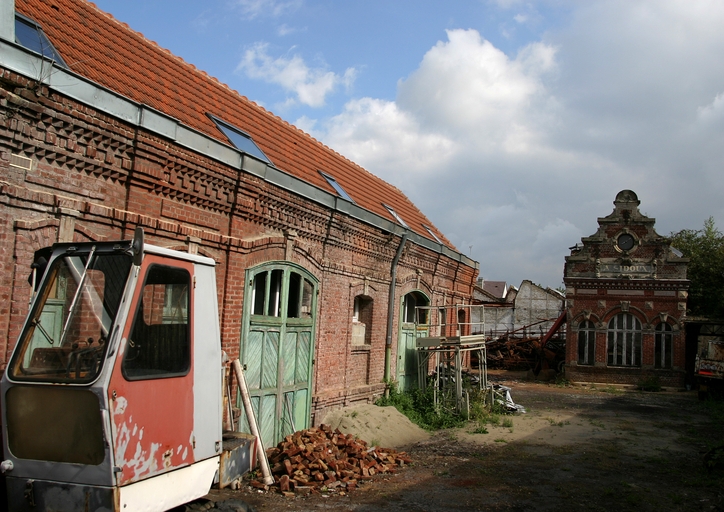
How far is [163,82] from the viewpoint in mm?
10047

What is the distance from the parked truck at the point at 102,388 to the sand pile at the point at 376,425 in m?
6.74

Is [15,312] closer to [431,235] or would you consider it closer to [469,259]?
[431,235]

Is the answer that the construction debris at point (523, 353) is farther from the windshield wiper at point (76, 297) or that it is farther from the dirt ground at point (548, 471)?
the windshield wiper at point (76, 297)

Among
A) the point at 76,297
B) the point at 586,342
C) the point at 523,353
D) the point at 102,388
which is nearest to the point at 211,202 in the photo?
the point at 76,297

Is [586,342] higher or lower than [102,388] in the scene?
lower

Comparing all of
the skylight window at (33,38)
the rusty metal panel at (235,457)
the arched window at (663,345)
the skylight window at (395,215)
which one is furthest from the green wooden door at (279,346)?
the arched window at (663,345)

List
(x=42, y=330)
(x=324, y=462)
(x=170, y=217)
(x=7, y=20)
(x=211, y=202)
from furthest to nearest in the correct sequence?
1. (x=324, y=462)
2. (x=211, y=202)
3. (x=170, y=217)
4. (x=7, y=20)
5. (x=42, y=330)

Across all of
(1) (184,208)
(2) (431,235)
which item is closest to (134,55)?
(1) (184,208)

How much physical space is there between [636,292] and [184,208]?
73.1 ft

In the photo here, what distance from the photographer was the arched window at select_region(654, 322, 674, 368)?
2477 centimetres

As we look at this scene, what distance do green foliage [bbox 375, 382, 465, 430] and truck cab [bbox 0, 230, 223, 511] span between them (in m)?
9.50

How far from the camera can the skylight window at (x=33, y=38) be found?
696 centimetres

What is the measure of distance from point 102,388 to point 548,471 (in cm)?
811

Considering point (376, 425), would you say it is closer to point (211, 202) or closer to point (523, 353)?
point (211, 202)
